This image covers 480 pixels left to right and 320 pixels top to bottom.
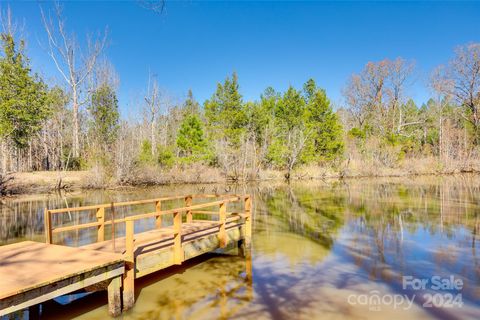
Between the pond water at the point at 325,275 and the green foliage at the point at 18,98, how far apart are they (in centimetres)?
1705

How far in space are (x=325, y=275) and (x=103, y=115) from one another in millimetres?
36456

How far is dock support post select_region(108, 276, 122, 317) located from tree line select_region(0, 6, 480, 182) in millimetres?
23852

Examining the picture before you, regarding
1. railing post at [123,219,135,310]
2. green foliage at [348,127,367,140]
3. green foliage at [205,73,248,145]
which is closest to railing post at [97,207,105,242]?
railing post at [123,219,135,310]

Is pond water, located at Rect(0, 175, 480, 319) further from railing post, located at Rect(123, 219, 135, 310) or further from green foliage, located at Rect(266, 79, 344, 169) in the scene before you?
green foliage, located at Rect(266, 79, 344, 169)

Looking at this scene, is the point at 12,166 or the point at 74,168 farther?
the point at 74,168

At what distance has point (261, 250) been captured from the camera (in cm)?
970

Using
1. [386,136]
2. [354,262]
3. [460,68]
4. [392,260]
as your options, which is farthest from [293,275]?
[460,68]

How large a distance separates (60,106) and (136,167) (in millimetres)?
17898

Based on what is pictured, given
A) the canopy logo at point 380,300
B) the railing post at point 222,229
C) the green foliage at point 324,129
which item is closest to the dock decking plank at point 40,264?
the railing post at point 222,229

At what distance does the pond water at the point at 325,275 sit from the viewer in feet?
19.2

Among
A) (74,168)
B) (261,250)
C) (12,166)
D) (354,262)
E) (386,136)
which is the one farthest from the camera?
(386,136)

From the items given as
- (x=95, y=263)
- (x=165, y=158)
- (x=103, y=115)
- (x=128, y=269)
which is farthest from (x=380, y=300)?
(x=103, y=115)

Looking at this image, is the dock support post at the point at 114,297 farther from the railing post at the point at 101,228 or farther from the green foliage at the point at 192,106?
the green foliage at the point at 192,106

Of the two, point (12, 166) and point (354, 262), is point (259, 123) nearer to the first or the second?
point (12, 166)
